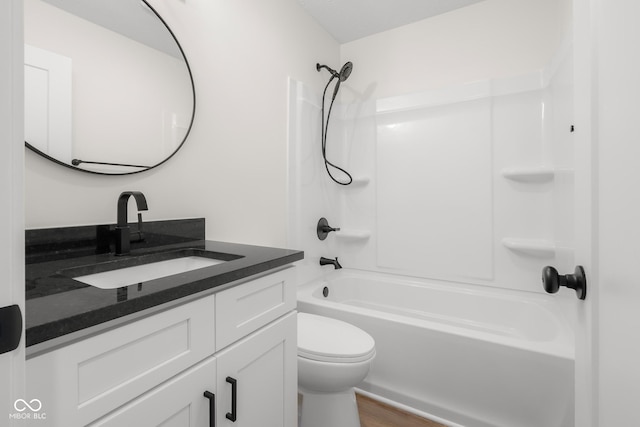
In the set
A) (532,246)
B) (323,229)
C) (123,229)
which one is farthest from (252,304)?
(532,246)

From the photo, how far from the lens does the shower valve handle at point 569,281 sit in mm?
637

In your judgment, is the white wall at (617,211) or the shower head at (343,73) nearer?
the white wall at (617,211)

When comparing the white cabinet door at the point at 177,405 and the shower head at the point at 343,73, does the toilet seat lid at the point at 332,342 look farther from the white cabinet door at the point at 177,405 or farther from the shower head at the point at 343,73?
the shower head at the point at 343,73

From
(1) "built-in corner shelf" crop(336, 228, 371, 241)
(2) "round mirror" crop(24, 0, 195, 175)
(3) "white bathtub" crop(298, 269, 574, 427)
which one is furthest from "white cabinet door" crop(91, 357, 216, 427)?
(1) "built-in corner shelf" crop(336, 228, 371, 241)

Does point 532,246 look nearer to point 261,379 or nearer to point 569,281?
point 569,281

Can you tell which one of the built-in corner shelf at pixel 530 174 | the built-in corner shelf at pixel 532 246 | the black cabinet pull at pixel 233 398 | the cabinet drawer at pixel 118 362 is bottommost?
the black cabinet pull at pixel 233 398

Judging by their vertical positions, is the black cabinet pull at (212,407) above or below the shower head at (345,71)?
below

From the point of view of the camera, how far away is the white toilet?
120 centimetres

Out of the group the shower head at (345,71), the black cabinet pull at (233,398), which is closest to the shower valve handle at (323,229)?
the shower head at (345,71)

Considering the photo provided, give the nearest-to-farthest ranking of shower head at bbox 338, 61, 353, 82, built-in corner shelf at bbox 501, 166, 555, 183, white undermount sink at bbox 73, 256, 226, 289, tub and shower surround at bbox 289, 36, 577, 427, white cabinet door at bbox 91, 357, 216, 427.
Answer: white cabinet door at bbox 91, 357, 216, 427 → white undermount sink at bbox 73, 256, 226, 289 → tub and shower surround at bbox 289, 36, 577, 427 → built-in corner shelf at bbox 501, 166, 555, 183 → shower head at bbox 338, 61, 353, 82

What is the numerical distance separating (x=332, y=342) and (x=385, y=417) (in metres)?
0.58

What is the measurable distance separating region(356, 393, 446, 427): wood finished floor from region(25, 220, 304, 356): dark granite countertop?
104 cm

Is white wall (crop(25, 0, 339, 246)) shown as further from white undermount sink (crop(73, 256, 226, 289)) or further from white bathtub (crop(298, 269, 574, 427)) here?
white bathtub (crop(298, 269, 574, 427))

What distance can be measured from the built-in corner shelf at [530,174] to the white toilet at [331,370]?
1.41m
